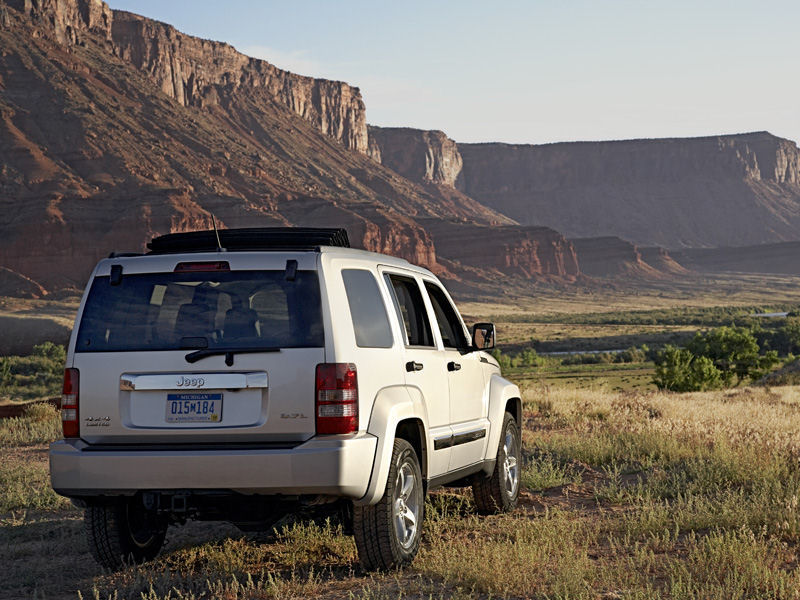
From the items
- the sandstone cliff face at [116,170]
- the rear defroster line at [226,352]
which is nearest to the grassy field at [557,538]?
the rear defroster line at [226,352]

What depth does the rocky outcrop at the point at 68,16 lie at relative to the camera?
124875 millimetres

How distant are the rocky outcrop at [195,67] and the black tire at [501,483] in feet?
479

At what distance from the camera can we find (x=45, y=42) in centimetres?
11925

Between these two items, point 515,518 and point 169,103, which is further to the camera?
point 169,103

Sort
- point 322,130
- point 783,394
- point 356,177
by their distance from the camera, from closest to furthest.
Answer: point 783,394, point 356,177, point 322,130

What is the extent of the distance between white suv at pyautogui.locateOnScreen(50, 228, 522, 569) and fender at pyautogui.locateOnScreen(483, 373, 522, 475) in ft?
5.15

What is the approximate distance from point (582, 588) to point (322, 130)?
19780 centimetres

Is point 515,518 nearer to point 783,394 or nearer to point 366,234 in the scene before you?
point 783,394

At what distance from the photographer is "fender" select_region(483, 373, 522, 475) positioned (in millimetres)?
8023

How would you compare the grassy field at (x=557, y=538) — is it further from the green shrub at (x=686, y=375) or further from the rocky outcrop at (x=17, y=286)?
the rocky outcrop at (x=17, y=286)

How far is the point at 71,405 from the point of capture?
19.2 feet

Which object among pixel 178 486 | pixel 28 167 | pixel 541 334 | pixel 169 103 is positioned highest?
pixel 169 103

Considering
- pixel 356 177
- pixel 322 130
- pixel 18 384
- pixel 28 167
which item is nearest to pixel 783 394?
pixel 18 384

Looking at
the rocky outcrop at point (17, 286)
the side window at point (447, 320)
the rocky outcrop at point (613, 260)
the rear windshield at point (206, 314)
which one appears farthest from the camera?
the rocky outcrop at point (613, 260)
